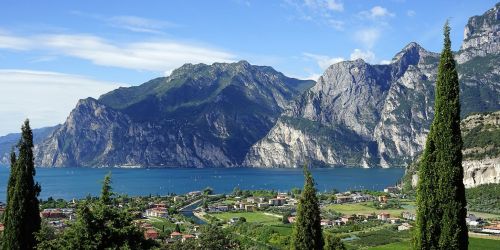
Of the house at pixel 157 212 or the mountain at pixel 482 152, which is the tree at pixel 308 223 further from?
the mountain at pixel 482 152

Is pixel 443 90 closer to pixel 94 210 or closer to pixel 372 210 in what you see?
pixel 94 210

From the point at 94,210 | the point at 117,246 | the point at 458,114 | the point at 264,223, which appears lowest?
the point at 264,223

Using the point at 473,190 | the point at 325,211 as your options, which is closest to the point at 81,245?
the point at 325,211

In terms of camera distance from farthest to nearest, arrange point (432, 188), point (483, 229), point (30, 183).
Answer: point (483, 229)
point (30, 183)
point (432, 188)

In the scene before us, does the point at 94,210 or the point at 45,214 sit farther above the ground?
the point at 94,210

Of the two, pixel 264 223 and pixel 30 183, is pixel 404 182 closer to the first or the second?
pixel 264 223

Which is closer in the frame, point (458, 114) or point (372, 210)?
point (458, 114)

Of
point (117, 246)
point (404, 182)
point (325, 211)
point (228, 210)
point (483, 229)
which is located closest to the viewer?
point (117, 246)
